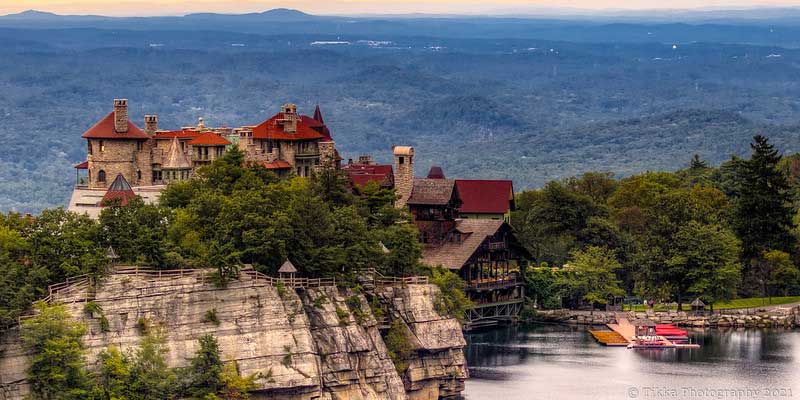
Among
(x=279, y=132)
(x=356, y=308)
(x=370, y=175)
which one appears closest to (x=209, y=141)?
(x=279, y=132)

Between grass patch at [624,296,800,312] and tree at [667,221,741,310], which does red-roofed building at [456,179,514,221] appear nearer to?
grass patch at [624,296,800,312]

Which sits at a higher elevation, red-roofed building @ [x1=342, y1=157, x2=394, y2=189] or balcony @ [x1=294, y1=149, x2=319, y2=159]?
balcony @ [x1=294, y1=149, x2=319, y2=159]

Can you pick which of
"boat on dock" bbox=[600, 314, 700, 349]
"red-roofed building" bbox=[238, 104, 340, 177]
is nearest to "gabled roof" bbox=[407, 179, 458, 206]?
"red-roofed building" bbox=[238, 104, 340, 177]

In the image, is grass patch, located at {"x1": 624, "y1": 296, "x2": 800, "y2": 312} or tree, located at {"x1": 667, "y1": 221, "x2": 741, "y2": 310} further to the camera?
grass patch, located at {"x1": 624, "y1": 296, "x2": 800, "y2": 312}

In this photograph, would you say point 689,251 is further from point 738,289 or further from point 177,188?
point 177,188

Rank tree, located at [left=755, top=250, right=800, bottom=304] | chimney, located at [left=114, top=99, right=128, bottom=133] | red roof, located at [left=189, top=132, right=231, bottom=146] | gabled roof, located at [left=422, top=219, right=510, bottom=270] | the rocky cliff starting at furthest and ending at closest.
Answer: tree, located at [left=755, top=250, right=800, bottom=304], gabled roof, located at [left=422, top=219, right=510, bottom=270], chimney, located at [left=114, top=99, right=128, bottom=133], red roof, located at [left=189, top=132, right=231, bottom=146], the rocky cliff

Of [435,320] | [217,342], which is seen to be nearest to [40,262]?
[217,342]

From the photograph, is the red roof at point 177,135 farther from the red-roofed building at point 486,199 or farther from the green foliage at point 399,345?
the green foliage at point 399,345

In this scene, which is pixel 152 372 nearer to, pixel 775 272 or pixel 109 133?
pixel 109 133
